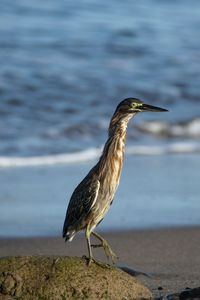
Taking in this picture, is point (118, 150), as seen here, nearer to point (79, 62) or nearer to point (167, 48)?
point (79, 62)

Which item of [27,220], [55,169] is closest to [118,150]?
[27,220]

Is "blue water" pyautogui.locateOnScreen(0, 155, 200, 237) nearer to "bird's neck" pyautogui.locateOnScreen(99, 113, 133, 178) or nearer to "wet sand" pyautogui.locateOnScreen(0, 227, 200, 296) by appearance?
"wet sand" pyautogui.locateOnScreen(0, 227, 200, 296)

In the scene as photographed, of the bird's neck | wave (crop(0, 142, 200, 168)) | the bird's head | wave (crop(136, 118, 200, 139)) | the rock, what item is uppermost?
wave (crop(136, 118, 200, 139))

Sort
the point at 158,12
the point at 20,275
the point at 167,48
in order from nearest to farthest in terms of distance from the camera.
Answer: the point at 20,275, the point at 167,48, the point at 158,12

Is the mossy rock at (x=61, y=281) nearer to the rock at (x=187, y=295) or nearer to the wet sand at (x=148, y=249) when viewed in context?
the rock at (x=187, y=295)

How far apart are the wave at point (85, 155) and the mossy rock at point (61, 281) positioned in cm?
523

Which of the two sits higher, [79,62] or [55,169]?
[79,62]

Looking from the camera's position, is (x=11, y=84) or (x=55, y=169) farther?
(x=11, y=84)

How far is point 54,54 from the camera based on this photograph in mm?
18078

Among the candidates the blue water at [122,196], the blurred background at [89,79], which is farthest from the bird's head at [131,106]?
the blurred background at [89,79]

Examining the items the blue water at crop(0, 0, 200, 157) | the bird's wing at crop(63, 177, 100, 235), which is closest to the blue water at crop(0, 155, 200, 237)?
the blue water at crop(0, 0, 200, 157)

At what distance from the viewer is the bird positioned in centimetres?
641

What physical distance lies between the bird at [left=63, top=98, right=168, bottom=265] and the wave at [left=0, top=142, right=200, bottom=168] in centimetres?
473

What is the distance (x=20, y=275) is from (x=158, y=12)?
18.1 m
